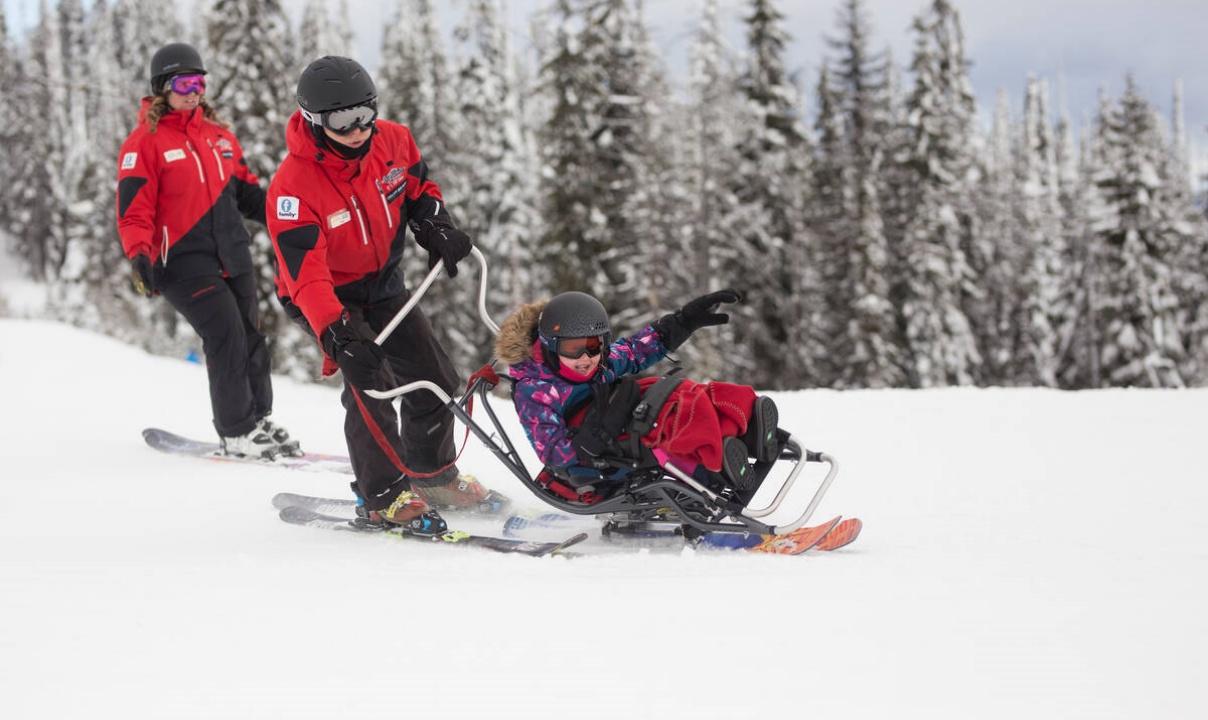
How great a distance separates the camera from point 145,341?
1792cm

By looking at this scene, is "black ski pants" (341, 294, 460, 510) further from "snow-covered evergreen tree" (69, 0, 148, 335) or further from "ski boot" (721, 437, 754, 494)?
"snow-covered evergreen tree" (69, 0, 148, 335)

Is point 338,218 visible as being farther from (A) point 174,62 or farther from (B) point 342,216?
(A) point 174,62

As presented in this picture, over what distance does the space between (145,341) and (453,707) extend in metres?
17.8

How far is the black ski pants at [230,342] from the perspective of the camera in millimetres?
6094

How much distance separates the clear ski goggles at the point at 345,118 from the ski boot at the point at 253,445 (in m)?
2.88

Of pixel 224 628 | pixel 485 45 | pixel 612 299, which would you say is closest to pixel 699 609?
pixel 224 628

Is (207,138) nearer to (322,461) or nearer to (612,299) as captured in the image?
(322,461)

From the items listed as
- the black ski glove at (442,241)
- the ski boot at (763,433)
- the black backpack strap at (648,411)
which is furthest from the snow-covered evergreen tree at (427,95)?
the ski boot at (763,433)

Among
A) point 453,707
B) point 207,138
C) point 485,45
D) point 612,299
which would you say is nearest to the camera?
point 453,707

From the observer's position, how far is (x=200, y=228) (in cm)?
609

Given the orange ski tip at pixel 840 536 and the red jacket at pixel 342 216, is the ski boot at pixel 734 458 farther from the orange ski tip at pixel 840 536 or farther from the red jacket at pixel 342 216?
the red jacket at pixel 342 216

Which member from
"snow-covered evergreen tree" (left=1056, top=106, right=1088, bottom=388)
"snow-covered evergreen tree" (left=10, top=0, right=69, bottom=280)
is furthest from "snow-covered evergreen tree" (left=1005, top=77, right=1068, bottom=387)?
"snow-covered evergreen tree" (left=10, top=0, right=69, bottom=280)

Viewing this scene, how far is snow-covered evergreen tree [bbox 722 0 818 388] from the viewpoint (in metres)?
27.7

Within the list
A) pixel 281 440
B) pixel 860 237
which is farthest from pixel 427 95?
pixel 281 440
